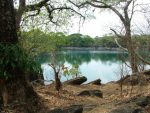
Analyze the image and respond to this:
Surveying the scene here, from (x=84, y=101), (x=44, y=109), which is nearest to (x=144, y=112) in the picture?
(x=44, y=109)

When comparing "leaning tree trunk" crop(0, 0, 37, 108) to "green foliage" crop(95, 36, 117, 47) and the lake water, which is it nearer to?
the lake water

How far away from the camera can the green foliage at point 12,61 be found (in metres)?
10.3

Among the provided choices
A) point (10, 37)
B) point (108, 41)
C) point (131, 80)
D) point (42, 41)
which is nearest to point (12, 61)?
point (10, 37)

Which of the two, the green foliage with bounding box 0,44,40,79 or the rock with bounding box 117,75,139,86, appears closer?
the green foliage with bounding box 0,44,40,79

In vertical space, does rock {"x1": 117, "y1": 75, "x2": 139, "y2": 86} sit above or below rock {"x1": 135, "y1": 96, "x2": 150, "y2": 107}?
below

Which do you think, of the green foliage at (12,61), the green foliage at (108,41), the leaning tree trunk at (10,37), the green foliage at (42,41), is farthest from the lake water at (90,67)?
the green foliage at (12,61)

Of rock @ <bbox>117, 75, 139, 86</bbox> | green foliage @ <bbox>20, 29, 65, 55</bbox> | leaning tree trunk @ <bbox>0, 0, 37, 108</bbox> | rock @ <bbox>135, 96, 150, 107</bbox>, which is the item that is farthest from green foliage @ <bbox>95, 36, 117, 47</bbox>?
rock @ <bbox>135, 96, 150, 107</bbox>

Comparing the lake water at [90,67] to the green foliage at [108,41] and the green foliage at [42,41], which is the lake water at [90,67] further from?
the green foliage at [108,41]

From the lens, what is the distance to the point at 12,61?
408 inches

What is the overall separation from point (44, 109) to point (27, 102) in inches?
26.4

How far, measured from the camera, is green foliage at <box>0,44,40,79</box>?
10258mm

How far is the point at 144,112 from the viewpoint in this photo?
870 cm

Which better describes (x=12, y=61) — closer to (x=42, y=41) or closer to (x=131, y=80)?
(x=131, y=80)

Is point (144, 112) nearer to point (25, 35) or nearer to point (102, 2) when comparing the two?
point (25, 35)
